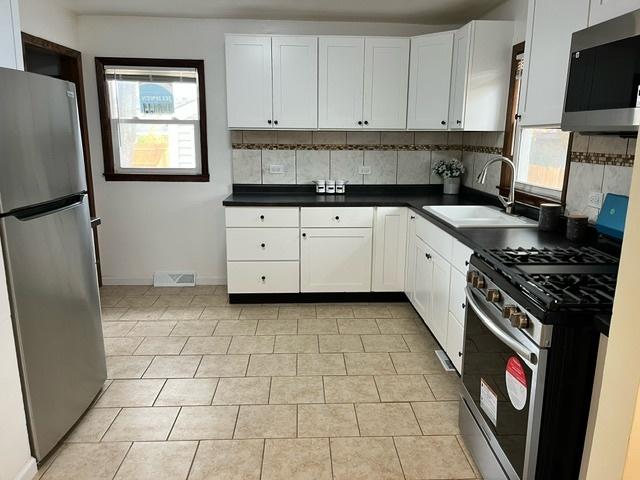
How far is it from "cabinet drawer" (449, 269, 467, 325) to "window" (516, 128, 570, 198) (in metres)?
0.85

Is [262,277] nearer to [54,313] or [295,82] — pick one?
[295,82]

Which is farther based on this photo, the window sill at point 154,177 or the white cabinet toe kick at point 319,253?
the window sill at point 154,177

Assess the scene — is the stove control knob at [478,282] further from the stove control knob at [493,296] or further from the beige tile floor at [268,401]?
the beige tile floor at [268,401]

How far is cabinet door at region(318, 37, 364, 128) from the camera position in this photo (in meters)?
3.83

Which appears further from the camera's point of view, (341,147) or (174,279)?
(174,279)

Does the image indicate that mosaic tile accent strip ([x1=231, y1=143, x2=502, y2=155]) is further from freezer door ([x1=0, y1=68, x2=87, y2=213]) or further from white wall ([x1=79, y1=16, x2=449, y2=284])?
freezer door ([x1=0, y1=68, x2=87, y2=213])

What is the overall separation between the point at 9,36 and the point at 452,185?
3.38 metres

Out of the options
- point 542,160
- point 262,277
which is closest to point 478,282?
point 542,160

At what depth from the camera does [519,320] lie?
1612 millimetres

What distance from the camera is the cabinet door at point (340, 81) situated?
3.83 m

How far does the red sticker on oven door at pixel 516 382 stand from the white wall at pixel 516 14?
2.52m

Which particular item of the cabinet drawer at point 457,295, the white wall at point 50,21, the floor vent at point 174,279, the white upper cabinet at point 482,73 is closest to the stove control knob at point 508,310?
the cabinet drawer at point 457,295

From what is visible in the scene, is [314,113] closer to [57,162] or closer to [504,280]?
[57,162]

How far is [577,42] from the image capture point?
6.31 feet
